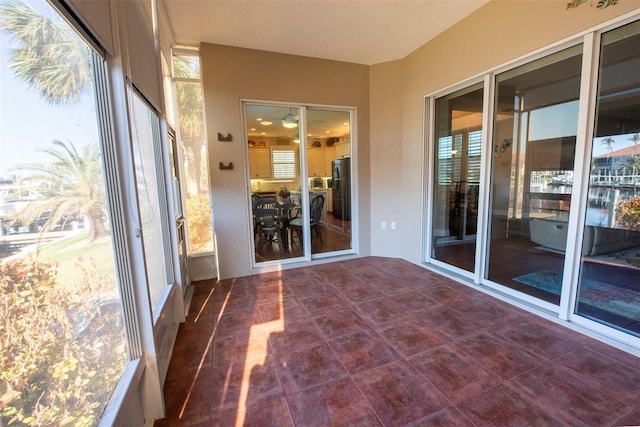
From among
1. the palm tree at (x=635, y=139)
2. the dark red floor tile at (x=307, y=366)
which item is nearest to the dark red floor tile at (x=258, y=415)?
the dark red floor tile at (x=307, y=366)

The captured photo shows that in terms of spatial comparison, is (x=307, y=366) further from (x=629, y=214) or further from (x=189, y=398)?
(x=629, y=214)

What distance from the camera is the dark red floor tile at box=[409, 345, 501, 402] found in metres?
1.57

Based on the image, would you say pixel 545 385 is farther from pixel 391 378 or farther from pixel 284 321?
pixel 284 321

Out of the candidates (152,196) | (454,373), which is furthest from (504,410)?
(152,196)

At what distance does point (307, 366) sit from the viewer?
181 centimetres

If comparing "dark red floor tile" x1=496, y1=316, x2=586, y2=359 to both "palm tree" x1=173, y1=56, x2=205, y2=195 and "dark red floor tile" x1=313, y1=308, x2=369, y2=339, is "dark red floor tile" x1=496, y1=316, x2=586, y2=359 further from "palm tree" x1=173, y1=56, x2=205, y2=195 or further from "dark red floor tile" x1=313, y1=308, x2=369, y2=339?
"palm tree" x1=173, y1=56, x2=205, y2=195

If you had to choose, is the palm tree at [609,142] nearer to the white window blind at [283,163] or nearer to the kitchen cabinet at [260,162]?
the white window blind at [283,163]

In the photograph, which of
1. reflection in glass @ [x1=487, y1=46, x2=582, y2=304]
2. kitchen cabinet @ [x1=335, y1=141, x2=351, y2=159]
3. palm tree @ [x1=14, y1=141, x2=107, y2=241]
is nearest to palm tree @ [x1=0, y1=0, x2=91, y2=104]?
palm tree @ [x1=14, y1=141, x2=107, y2=241]

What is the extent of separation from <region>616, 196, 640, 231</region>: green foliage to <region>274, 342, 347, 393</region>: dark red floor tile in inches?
93.8

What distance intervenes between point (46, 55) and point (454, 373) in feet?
8.19

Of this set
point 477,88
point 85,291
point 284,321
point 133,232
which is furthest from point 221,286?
point 477,88

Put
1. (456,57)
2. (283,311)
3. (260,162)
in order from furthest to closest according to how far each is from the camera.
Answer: (260,162) < (456,57) < (283,311)

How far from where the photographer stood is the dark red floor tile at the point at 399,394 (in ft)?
4.69

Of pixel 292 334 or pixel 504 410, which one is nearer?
pixel 504 410
